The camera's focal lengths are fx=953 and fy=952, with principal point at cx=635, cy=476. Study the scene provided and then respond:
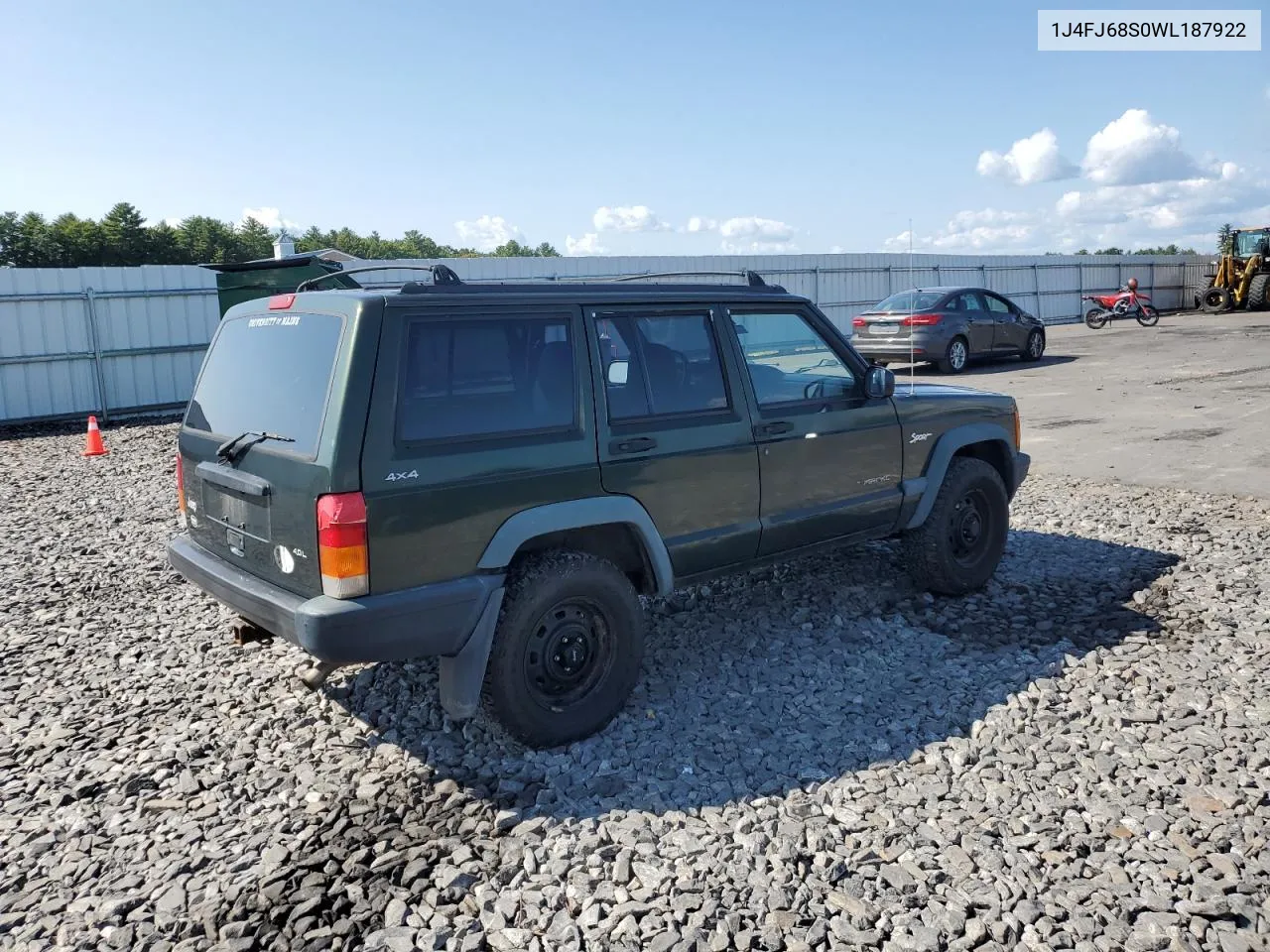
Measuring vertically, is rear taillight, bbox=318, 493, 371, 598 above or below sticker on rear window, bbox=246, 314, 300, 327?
below

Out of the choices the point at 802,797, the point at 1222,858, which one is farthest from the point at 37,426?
the point at 1222,858

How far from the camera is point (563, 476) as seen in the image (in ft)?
12.9

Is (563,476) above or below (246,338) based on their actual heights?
below

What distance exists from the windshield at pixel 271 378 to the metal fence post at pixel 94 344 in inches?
510

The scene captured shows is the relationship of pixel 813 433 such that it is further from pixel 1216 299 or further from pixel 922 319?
pixel 1216 299

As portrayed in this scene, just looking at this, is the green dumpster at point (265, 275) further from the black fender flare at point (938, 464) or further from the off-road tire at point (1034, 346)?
the off-road tire at point (1034, 346)

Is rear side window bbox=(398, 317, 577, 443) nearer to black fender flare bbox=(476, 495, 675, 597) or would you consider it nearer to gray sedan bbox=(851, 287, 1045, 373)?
black fender flare bbox=(476, 495, 675, 597)

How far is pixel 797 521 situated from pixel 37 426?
14560 mm

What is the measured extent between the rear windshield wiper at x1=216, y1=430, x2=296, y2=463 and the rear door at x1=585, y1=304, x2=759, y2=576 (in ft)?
4.42

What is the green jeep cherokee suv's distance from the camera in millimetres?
3482

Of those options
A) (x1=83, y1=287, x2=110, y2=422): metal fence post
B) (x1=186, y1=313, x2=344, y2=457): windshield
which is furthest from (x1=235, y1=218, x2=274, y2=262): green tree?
(x1=186, y1=313, x2=344, y2=457): windshield

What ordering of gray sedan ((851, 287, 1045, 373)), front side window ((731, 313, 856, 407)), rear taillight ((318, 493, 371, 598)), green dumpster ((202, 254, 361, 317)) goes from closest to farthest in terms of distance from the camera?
rear taillight ((318, 493, 371, 598)) → front side window ((731, 313, 856, 407)) → green dumpster ((202, 254, 361, 317)) → gray sedan ((851, 287, 1045, 373))

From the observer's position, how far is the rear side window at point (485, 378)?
3.63 metres

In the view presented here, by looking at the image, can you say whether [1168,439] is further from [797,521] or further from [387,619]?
[387,619]
